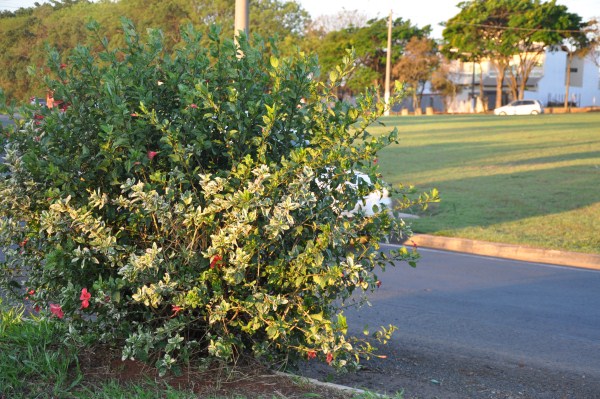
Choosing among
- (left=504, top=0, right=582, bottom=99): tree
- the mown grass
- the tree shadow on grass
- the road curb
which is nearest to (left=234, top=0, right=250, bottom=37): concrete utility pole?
the road curb

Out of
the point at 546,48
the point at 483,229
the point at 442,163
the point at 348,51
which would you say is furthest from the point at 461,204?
the point at 546,48

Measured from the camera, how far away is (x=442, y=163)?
22859mm

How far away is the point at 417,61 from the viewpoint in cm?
7125

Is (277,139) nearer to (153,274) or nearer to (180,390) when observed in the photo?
(153,274)

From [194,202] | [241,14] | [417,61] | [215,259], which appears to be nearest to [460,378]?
[215,259]

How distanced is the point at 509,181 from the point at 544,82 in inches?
2656

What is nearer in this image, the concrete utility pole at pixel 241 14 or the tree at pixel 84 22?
the concrete utility pole at pixel 241 14

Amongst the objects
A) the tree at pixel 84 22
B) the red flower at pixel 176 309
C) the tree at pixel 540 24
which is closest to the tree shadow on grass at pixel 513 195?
the tree at pixel 84 22

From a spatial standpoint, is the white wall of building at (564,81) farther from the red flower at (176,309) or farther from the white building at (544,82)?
the red flower at (176,309)

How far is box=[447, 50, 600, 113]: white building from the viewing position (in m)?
80.2

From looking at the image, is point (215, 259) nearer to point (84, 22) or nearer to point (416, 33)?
point (84, 22)

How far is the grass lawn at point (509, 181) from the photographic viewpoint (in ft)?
42.9

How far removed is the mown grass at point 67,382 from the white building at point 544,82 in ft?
245

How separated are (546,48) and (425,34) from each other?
1117 cm
